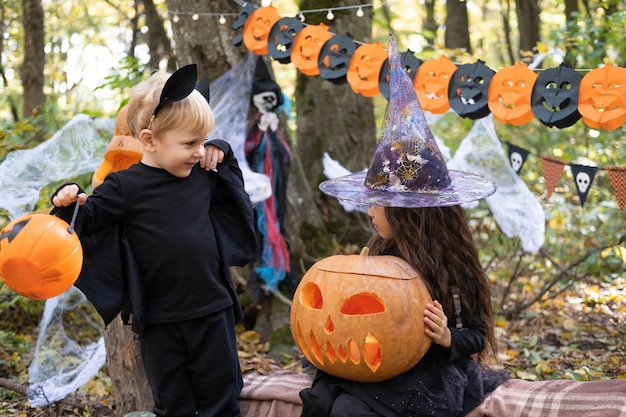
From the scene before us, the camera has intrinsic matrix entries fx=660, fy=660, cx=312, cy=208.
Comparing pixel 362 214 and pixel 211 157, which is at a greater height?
pixel 211 157

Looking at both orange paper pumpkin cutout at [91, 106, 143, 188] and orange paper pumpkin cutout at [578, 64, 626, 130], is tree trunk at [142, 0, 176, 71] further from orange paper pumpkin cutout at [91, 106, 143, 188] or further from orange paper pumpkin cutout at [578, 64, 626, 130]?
orange paper pumpkin cutout at [578, 64, 626, 130]

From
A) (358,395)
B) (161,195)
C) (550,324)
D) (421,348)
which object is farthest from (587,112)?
(550,324)

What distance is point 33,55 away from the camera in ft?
24.5

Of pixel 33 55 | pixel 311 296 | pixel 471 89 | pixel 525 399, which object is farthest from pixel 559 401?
pixel 33 55

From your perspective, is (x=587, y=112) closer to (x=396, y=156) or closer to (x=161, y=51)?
(x=396, y=156)

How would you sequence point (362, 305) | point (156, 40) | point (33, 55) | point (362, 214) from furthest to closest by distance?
point (156, 40) → point (33, 55) → point (362, 214) → point (362, 305)

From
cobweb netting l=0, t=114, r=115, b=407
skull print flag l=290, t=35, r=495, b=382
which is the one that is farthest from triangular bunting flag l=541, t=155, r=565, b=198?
cobweb netting l=0, t=114, r=115, b=407

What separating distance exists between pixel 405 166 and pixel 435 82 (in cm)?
126

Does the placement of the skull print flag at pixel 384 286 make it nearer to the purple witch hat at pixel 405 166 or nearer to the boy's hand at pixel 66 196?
the purple witch hat at pixel 405 166

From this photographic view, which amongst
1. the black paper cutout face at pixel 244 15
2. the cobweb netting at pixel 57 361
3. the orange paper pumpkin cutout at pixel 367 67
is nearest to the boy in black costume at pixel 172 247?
the cobweb netting at pixel 57 361

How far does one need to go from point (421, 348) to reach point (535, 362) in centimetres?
229

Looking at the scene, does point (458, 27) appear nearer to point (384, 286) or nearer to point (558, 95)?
point (558, 95)

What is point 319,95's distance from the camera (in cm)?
645

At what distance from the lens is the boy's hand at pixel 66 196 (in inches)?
93.8
